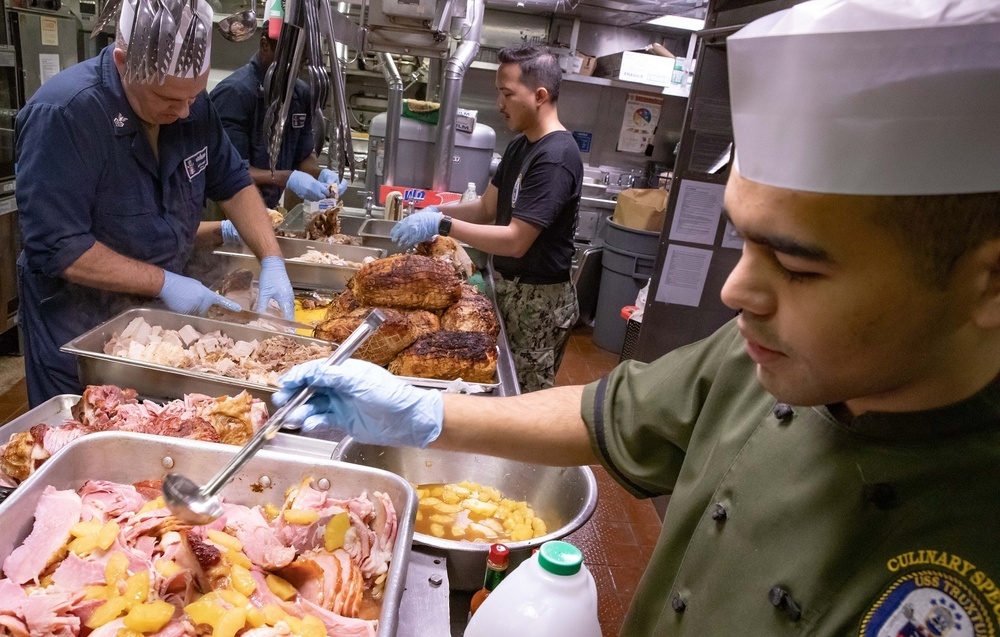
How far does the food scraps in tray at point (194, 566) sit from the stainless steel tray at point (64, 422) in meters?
0.31

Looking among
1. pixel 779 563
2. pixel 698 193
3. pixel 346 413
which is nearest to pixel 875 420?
pixel 779 563

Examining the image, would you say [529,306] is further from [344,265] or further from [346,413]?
[346,413]

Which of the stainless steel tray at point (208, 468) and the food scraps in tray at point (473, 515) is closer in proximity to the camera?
the stainless steel tray at point (208, 468)

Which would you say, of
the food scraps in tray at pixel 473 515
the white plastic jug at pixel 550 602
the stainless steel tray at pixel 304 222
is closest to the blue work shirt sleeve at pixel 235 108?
the stainless steel tray at pixel 304 222

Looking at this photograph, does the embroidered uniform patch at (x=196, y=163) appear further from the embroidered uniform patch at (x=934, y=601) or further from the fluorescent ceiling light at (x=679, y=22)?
the fluorescent ceiling light at (x=679, y=22)

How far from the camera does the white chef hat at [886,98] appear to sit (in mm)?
662

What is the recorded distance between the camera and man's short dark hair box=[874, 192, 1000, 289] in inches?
26.9

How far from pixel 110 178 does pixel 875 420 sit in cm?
235

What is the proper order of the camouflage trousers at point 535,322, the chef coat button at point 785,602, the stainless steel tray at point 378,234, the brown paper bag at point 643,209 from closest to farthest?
1. the chef coat button at point 785,602
2. the camouflage trousers at point 535,322
3. the stainless steel tray at point 378,234
4. the brown paper bag at point 643,209

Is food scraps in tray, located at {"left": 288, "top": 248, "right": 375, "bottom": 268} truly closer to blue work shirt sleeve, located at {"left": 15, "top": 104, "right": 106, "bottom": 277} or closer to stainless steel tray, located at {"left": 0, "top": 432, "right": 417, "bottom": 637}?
blue work shirt sleeve, located at {"left": 15, "top": 104, "right": 106, "bottom": 277}

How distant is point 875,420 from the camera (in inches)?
35.6

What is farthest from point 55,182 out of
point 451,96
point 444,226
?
point 451,96

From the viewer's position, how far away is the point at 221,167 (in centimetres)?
280

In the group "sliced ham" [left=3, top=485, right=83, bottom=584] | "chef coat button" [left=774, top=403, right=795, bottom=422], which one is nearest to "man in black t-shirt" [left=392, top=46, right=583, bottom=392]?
"sliced ham" [left=3, top=485, right=83, bottom=584]
